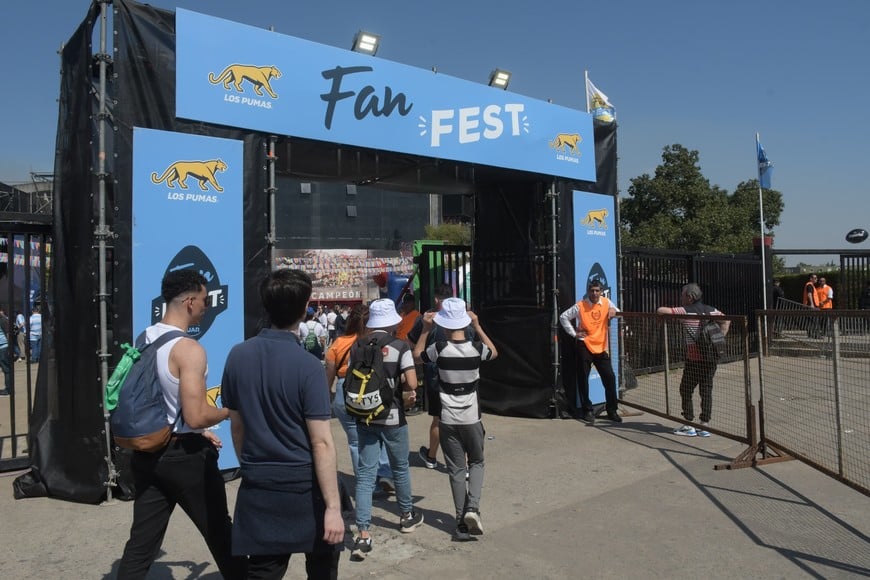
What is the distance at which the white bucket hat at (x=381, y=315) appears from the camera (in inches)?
207

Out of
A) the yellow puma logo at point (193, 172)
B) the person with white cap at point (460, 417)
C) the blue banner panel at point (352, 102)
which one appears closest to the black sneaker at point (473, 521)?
the person with white cap at point (460, 417)

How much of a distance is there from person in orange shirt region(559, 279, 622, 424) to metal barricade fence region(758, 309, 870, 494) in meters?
→ 1.94

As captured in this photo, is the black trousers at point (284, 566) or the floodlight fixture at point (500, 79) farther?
the floodlight fixture at point (500, 79)

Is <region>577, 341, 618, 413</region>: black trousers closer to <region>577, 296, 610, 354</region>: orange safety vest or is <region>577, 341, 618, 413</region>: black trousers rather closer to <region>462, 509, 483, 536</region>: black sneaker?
<region>577, 296, 610, 354</region>: orange safety vest

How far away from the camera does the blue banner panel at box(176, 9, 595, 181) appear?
620cm

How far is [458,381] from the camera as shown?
521cm

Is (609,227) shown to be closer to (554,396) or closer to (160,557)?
(554,396)

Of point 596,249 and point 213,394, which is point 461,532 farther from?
point 596,249

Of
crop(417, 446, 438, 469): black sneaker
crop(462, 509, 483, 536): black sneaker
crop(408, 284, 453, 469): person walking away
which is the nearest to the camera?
crop(462, 509, 483, 536): black sneaker

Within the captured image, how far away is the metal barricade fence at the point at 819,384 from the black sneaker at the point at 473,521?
301cm

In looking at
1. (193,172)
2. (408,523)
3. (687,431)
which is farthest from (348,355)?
(687,431)

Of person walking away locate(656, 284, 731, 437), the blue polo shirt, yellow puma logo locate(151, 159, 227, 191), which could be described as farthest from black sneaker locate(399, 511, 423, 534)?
person walking away locate(656, 284, 731, 437)

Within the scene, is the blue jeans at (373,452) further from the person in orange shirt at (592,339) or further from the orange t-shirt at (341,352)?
the person in orange shirt at (592,339)

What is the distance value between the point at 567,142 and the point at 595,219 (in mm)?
1201
